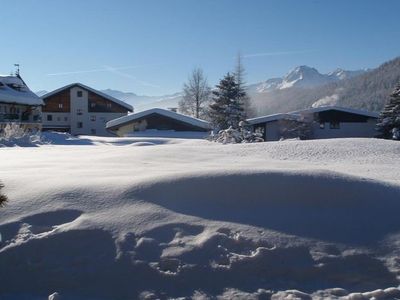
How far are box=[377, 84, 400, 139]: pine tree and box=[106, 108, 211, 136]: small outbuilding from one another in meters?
15.1

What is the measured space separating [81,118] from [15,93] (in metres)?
16.3

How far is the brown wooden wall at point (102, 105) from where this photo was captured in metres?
56.1

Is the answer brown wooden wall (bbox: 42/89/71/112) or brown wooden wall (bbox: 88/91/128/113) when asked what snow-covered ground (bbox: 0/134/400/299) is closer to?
brown wooden wall (bbox: 88/91/128/113)

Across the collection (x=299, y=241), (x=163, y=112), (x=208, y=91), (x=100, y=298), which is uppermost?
(x=208, y=91)

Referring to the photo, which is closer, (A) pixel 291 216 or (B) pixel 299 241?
(B) pixel 299 241

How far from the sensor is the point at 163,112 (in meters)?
38.5

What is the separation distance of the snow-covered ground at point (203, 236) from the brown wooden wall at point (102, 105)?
167 feet

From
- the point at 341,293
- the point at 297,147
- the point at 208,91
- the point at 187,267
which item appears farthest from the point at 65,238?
the point at 208,91

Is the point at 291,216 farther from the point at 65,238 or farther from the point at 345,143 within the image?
the point at 345,143

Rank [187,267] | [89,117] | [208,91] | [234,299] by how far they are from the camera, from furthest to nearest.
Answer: [208,91], [89,117], [187,267], [234,299]

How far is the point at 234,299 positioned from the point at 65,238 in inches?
76.2

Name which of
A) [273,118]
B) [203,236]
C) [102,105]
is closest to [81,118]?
[102,105]

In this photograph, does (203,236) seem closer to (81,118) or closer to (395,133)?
(395,133)

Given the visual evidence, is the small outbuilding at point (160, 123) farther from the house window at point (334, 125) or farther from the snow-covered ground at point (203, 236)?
the snow-covered ground at point (203, 236)
